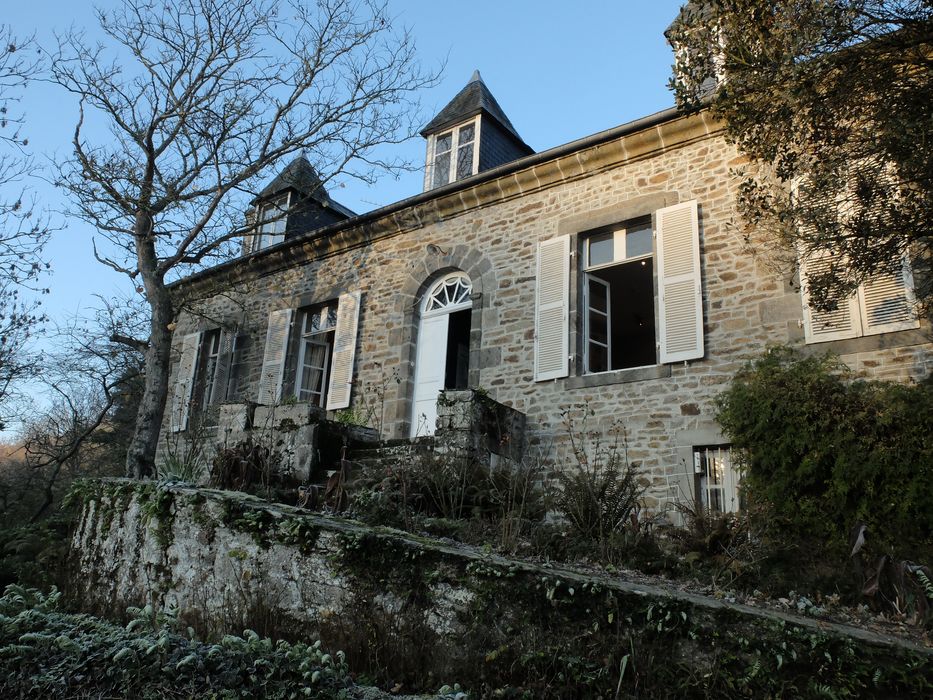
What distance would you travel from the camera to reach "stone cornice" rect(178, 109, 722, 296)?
7570 mm

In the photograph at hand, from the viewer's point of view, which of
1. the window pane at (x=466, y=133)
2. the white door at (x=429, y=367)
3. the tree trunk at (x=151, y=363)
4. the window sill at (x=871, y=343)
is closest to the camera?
the window sill at (x=871, y=343)

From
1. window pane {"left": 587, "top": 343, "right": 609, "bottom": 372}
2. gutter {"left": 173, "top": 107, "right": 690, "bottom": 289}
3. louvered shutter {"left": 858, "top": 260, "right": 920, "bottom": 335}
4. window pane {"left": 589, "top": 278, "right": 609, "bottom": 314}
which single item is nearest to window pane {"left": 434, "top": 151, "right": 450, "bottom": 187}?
gutter {"left": 173, "top": 107, "right": 690, "bottom": 289}

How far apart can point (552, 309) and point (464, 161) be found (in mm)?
3649

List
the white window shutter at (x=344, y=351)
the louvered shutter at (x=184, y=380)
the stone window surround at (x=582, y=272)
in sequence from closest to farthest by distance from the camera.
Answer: the stone window surround at (x=582, y=272), the white window shutter at (x=344, y=351), the louvered shutter at (x=184, y=380)

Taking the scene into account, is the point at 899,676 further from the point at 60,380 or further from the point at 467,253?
the point at 60,380

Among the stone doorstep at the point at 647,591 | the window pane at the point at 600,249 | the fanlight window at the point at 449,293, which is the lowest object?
the stone doorstep at the point at 647,591

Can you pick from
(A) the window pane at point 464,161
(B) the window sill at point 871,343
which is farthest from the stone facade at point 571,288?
(A) the window pane at point 464,161

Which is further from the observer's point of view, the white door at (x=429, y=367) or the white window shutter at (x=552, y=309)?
the white door at (x=429, y=367)

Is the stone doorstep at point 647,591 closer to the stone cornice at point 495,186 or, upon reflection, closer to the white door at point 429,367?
the white door at point 429,367

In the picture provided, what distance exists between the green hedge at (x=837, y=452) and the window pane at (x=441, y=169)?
6.17 meters

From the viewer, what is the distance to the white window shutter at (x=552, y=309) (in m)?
7.72

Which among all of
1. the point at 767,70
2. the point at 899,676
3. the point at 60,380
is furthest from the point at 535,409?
the point at 60,380

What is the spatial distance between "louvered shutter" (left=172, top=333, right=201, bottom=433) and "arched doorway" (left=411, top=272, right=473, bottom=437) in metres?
4.73

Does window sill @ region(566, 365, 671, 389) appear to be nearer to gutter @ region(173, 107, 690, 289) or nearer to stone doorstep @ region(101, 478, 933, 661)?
gutter @ region(173, 107, 690, 289)
